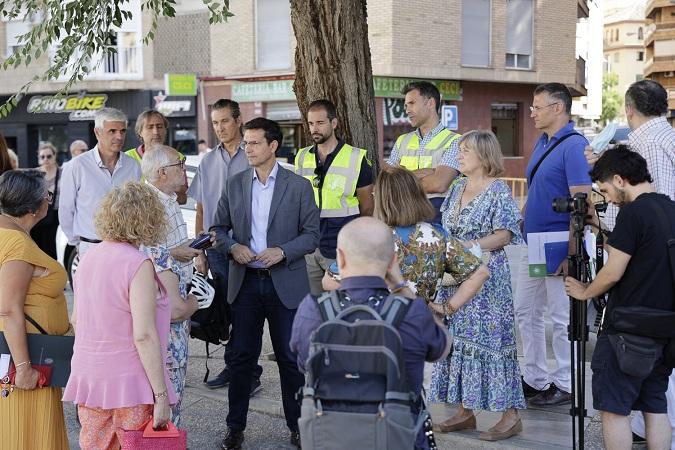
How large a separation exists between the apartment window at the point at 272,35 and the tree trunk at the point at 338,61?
768 inches

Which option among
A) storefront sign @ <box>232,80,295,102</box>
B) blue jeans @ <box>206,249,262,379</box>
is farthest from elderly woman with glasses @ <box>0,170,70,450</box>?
storefront sign @ <box>232,80,295,102</box>

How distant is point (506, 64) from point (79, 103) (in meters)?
14.9

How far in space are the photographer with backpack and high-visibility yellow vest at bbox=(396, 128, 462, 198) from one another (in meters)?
2.86

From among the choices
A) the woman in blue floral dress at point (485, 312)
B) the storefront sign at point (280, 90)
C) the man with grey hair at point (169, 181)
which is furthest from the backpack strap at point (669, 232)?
the storefront sign at point (280, 90)

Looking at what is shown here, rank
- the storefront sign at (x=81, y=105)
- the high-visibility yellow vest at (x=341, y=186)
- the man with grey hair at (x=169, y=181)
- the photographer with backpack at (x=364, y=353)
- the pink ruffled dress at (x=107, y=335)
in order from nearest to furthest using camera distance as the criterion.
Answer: the photographer with backpack at (x=364, y=353) → the pink ruffled dress at (x=107, y=335) → the man with grey hair at (x=169, y=181) → the high-visibility yellow vest at (x=341, y=186) → the storefront sign at (x=81, y=105)

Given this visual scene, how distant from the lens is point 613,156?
4137 mm

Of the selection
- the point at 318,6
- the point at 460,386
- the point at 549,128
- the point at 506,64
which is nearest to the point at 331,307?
the point at 460,386

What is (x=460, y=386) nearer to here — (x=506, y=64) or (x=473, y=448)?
(x=473, y=448)

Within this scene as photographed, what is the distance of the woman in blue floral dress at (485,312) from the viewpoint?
16.2ft

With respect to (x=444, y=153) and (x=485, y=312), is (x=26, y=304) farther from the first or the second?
(x=444, y=153)

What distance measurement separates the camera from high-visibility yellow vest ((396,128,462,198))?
588 cm

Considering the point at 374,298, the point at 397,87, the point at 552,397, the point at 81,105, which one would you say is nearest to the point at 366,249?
the point at 374,298

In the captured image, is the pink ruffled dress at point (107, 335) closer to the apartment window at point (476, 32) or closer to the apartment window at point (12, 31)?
the apartment window at point (476, 32)

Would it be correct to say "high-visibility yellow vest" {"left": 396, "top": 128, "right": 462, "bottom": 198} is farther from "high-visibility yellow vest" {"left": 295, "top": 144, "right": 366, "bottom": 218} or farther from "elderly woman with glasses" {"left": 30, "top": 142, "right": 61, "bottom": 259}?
"elderly woman with glasses" {"left": 30, "top": 142, "right": 61, "bottom": 259}
